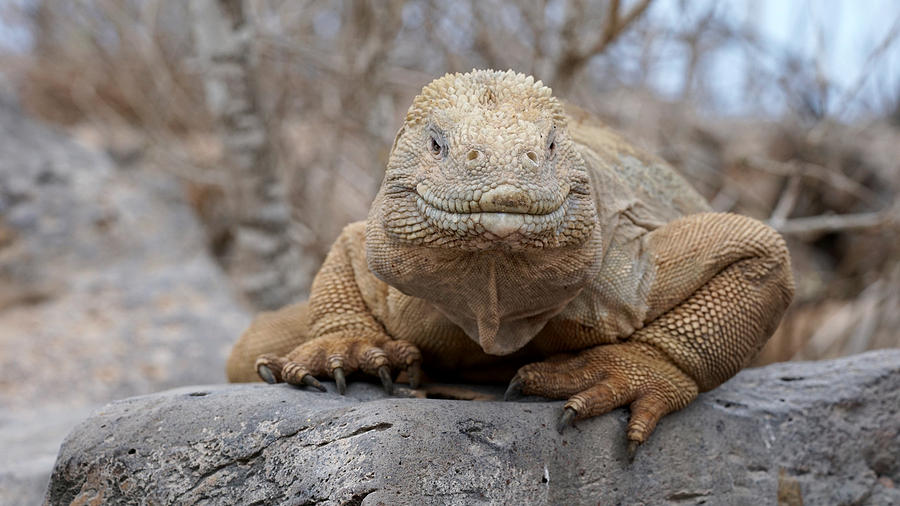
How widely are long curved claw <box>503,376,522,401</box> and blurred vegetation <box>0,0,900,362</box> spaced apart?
13.0 ft

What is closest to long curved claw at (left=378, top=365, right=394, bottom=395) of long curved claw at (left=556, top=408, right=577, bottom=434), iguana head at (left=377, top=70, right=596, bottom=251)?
long curved claw at (left=556, top=408, right=577, bottom=434)

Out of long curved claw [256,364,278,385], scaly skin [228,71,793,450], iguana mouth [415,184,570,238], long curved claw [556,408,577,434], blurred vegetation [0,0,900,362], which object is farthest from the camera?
blurred vegetation [0,0,900,362]

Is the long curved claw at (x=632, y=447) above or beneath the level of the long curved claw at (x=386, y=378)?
beneath

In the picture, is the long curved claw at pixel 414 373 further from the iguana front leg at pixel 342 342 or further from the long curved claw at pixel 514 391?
the long curved claw at pixel 514 391

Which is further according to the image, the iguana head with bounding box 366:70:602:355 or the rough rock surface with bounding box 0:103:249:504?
the rough rock surface with bounding box 0:103:249:504

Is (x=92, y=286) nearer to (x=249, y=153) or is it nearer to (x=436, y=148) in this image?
(x=249, y=153)

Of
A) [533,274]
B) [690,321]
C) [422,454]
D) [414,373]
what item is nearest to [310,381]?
[414,373]

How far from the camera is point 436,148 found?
2.70 metres

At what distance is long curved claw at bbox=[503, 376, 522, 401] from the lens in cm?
336

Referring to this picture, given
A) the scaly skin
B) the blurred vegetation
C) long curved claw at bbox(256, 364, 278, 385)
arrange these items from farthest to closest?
the blurred vegetation < long curved claw at bbox(256, 364, 278, 385) < the scaly skin

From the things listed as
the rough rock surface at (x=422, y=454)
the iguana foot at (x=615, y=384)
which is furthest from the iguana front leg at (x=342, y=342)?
the iguana foot at (x=615, y=384)

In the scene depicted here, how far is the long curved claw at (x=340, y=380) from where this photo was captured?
3.45 m

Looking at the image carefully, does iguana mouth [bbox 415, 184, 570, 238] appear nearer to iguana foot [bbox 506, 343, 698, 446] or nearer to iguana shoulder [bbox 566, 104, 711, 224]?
iguana shoulder [bbox 566, 104, 711, 224]

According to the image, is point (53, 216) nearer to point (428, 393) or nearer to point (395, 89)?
point (395, 89)
